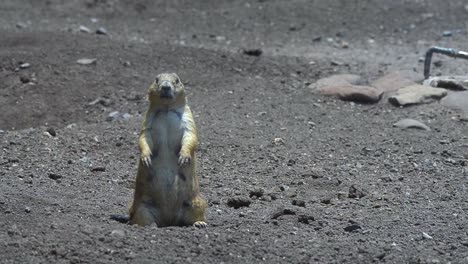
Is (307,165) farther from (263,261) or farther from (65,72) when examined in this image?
(65,72)

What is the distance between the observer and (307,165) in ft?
26.4

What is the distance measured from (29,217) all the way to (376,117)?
441 cm

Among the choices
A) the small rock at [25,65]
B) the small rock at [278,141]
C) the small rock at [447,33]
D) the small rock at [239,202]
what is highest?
the small rock at [239,202]

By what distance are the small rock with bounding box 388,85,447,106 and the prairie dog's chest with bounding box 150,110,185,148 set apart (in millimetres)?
4217

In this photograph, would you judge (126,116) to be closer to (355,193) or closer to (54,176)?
(54,176)

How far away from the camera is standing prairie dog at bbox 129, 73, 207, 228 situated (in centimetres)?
599

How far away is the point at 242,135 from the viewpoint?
28.9 ft

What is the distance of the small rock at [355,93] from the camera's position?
9.92m

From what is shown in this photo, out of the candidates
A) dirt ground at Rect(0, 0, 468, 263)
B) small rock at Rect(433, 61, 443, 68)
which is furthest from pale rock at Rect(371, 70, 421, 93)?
small rock at Rect(433, 61, 443, 68)

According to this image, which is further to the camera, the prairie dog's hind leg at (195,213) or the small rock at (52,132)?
A: the small rock at (52,132)

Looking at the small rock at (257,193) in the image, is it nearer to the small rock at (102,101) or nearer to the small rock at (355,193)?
the small rock at (355,193)

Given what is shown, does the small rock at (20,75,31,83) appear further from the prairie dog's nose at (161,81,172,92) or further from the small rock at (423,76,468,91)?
the prairie dog's nose at (161,81,172,92)

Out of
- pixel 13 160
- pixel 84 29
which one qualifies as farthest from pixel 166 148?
pixel 84 29

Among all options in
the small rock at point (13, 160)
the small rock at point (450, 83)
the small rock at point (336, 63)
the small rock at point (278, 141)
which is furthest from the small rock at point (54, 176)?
the small rock at point (336, 63)
